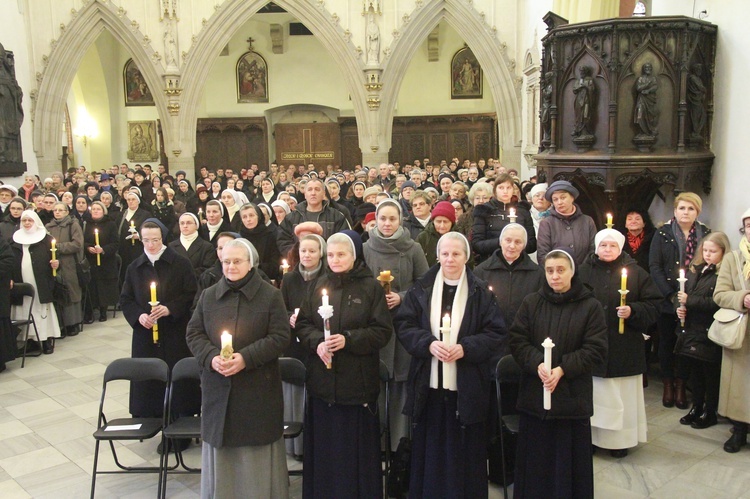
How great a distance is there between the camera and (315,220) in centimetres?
636

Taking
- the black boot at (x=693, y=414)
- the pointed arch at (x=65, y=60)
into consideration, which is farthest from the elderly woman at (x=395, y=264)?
the pointed arch at (x=65, y=60)

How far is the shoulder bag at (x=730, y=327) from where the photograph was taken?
4.90 m

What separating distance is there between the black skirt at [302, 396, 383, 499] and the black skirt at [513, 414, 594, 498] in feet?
2.85

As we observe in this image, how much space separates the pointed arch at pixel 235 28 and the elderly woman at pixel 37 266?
10184mm

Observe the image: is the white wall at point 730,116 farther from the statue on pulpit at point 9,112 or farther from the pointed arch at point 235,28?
the statue on pulpit at point 9,112

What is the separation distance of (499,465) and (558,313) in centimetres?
129

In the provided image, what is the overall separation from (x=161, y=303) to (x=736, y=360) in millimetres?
4395

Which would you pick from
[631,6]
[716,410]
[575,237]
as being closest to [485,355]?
[575,237]

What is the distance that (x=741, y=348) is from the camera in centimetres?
503

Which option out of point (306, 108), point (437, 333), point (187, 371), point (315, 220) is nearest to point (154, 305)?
point (187, 371)

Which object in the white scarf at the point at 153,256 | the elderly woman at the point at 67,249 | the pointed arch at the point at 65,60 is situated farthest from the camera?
the pointed arch at the point at 65,60

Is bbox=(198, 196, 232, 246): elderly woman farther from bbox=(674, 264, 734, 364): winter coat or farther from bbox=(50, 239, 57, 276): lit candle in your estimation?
bbox=(674, 264, 734, 364): winter coat

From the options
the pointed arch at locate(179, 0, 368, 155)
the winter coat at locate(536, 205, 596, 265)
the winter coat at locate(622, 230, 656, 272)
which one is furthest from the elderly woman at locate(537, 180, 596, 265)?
the pointed arch at locate(179, 0, 368, 155)

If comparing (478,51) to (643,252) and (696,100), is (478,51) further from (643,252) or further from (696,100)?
(643,252)
